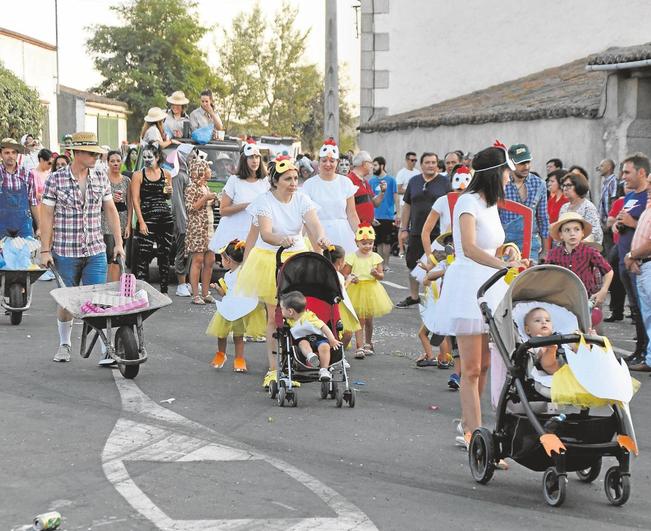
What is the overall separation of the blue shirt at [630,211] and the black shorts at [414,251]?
10.4 ft

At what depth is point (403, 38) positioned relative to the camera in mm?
40188

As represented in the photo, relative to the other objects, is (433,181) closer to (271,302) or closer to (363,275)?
(363,275)

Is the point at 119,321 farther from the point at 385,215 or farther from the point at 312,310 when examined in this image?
the point at 385,215

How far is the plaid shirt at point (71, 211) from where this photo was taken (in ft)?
38.8

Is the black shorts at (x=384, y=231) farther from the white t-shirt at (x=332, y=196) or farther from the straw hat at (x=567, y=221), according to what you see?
the straw hat at (x=567, y=221)

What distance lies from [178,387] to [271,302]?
102 centimetres

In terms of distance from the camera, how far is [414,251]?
1658cm

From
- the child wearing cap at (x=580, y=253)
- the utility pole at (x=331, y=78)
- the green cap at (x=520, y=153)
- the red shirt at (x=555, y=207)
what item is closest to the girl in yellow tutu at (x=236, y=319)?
the child wearing cap at (x=580, y=253)

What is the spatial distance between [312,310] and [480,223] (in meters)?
2.64

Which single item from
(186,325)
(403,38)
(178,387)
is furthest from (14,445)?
(403,38)

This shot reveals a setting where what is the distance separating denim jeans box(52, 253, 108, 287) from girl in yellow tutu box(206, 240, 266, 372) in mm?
1129

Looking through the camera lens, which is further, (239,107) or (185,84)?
(185,84)

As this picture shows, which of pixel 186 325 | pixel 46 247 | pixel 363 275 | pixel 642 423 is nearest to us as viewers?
pixel 642 423

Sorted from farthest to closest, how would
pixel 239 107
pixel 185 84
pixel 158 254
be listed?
pixel 185 84 < pixel 239 107 < pixel 158 254
